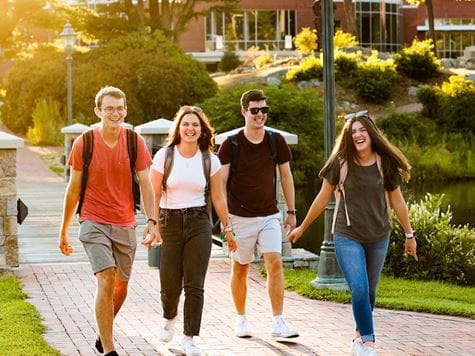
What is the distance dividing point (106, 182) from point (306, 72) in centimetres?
4175

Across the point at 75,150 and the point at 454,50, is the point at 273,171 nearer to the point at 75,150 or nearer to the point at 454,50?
the point at 75,150

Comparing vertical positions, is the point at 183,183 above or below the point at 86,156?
below

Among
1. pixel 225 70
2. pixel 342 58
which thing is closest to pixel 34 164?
pixel 342 58

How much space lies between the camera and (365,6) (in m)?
74.8

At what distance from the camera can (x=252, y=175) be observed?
29.7 feet

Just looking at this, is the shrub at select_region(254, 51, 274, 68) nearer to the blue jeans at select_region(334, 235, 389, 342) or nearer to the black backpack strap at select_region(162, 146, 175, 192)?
the black backpack strap at select_region(162, 146, 175, 192)

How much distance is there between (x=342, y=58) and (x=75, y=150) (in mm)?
42156

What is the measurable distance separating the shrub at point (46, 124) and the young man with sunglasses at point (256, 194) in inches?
1328

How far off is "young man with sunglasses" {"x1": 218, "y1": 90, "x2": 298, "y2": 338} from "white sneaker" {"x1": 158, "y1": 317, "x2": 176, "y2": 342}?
734 millimetres

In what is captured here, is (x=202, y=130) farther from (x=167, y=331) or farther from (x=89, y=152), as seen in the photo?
(x=167, y=331)

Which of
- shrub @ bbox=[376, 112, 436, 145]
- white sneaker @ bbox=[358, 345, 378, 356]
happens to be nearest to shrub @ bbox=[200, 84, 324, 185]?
shrub @ bbox=[376, 112, 436, 145]

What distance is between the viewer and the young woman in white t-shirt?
8.35 meters

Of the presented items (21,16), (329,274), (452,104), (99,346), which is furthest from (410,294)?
(21,16)

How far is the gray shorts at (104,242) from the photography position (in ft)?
26.1
